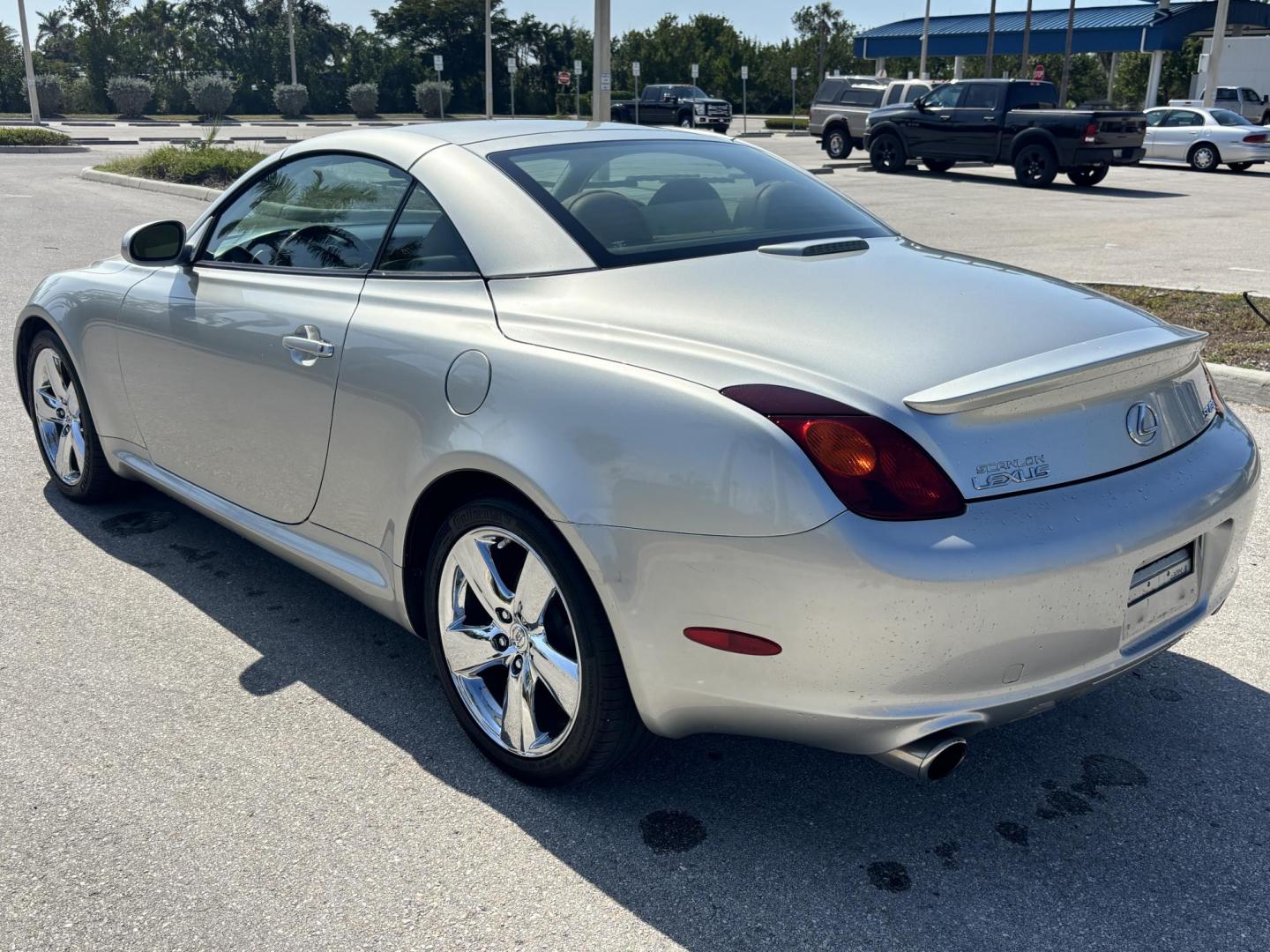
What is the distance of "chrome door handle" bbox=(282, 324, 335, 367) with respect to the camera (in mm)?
3178

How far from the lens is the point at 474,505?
2766 mm

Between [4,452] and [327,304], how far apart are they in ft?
10.7

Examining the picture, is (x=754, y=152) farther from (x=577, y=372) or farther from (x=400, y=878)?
(x=400, y=878)

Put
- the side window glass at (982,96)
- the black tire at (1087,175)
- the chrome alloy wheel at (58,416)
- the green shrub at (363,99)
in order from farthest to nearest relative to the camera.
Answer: the green shrub at (363,99) → the side window glass at (982,96) → the black tire at (1087,175) → the chrome alloy wheel at (58,416)

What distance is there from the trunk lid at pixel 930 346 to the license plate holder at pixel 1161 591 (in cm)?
24

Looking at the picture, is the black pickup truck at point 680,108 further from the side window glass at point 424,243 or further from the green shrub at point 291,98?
the side window glass at point 424,243

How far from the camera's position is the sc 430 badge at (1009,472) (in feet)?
7.46

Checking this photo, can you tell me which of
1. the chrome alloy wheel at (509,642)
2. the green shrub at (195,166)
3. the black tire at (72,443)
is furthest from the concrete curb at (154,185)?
the chrome alloy wheel at (509,642)

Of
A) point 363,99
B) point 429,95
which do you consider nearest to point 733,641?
point 429,95

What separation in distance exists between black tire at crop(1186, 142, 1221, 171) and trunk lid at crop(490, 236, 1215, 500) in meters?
26.7

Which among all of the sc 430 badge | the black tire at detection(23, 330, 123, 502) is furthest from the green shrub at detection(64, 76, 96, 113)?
the sc 430 badge

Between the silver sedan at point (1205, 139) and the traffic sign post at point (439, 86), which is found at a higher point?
the traffic sign post at point (439, 86)

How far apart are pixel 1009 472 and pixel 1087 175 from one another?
2168cm

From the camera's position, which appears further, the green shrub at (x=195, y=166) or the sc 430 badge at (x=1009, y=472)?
the green shrub at (x=195, y=166)
